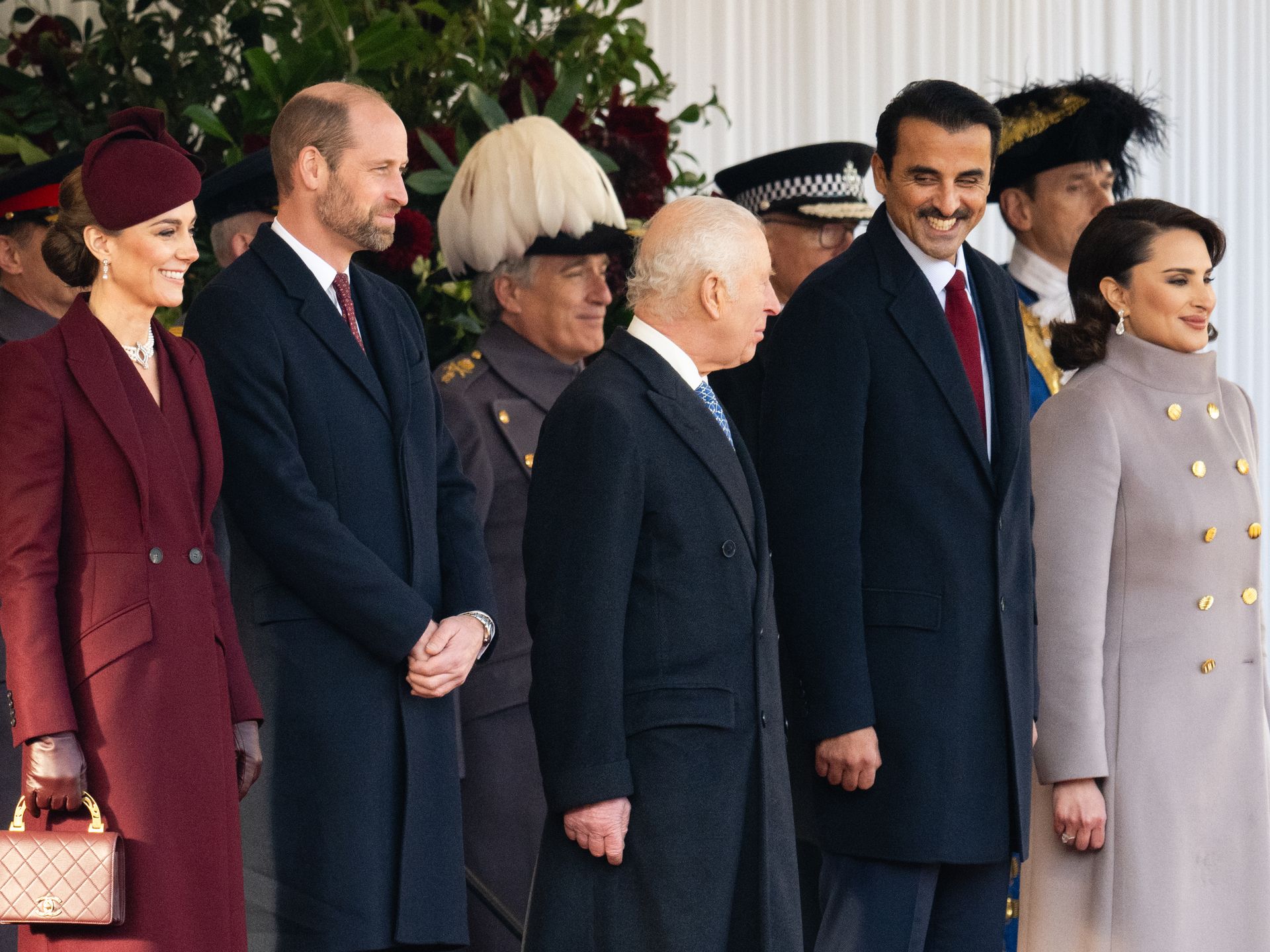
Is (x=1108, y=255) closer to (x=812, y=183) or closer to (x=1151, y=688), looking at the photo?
(x=1151, y=688)

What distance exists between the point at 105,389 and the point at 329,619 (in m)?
0.47

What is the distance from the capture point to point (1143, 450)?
3.15 metres

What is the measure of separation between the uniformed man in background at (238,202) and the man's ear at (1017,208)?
1.77 m

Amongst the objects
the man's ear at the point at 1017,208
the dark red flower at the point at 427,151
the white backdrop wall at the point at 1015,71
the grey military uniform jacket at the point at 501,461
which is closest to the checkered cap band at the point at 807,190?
the man's ear at the point at 1017,208

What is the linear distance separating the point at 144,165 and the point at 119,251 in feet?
0.41

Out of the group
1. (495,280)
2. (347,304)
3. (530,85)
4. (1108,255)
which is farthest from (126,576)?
(530,85)

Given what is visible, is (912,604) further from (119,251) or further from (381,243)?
(119,251)

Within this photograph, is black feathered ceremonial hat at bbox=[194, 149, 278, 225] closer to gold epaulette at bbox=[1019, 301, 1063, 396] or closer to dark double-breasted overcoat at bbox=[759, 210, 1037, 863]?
dark double-breasted overcoat at bbox=[759, 210, 1037, 863]

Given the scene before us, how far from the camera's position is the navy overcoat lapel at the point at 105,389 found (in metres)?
2.42

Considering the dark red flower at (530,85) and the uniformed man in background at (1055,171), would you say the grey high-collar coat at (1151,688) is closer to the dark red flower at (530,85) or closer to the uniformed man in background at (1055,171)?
the uniformed man in background at (1055,171)

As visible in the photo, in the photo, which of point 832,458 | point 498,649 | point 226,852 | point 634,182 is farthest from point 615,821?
point 634,182

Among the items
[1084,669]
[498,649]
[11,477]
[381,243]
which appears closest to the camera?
[11,477]

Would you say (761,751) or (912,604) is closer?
(761,751)

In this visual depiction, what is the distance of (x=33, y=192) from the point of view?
351 cm
